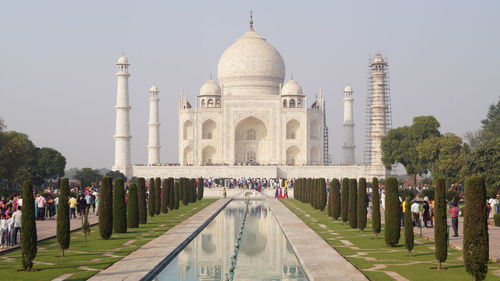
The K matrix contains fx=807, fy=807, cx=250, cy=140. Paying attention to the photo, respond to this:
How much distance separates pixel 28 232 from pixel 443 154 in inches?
Result: 1114

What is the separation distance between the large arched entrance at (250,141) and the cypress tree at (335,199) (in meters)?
29.6

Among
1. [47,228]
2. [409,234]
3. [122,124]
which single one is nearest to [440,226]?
[409,234]

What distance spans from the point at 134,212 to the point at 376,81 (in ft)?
106

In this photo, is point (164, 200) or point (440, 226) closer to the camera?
point (440, 226)

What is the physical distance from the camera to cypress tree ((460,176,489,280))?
31.0 feet

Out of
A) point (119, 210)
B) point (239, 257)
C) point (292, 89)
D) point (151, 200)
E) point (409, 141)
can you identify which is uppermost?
point (292, 89)

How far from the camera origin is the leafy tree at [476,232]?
31.0 ft

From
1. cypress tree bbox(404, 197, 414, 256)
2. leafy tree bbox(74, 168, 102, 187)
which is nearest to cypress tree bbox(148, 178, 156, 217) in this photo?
cypress tree bbox(404, 197, 414, 256)

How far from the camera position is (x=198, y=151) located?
50.4 metres

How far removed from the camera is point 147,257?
12.6 m

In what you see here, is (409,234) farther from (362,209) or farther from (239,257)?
(362,209)

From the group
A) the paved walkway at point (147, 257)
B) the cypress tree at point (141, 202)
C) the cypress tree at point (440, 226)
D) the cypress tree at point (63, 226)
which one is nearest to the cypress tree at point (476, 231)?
the cypress tree at point (440, 226)

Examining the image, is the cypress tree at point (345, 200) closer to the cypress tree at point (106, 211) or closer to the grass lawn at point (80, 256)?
the grass lawn at point (80, 256)

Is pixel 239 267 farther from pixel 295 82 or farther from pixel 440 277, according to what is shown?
pixel 295 82
